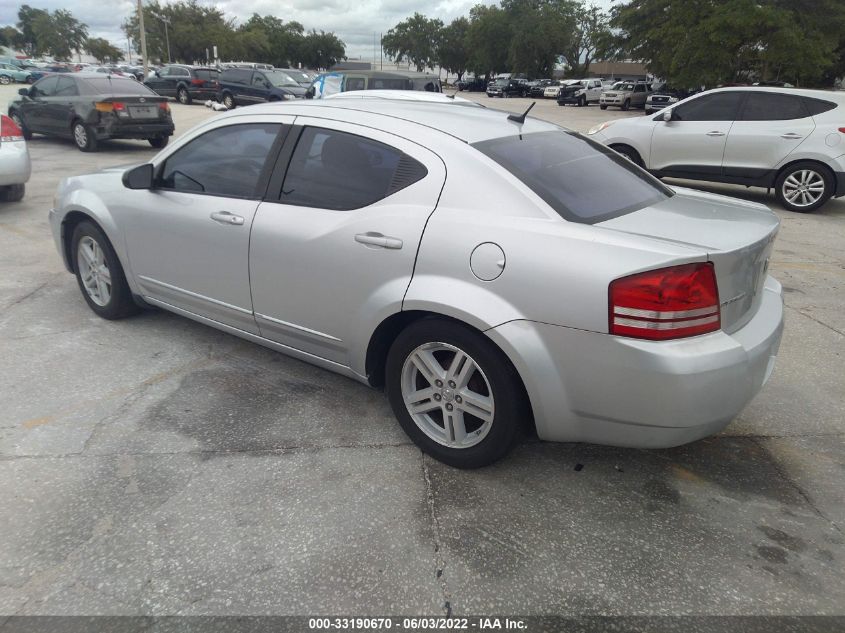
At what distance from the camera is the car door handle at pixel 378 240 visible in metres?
2.82

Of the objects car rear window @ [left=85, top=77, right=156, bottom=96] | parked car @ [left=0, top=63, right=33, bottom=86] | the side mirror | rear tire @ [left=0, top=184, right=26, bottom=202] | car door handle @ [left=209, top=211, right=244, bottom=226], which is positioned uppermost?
the side mirror

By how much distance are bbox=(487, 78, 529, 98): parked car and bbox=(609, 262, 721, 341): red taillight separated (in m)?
54.6

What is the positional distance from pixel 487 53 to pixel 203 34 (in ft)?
115

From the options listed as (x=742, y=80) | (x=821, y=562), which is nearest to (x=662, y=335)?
(x=821, y=562)

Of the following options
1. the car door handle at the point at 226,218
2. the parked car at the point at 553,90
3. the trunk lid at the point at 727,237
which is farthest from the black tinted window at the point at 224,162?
the parked car at the point at 553,90

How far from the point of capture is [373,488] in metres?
2.78

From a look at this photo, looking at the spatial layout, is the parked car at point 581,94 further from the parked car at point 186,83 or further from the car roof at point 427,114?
the car roof at point 427,114

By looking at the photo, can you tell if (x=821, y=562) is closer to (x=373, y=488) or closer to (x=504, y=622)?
(x=504, y=622)

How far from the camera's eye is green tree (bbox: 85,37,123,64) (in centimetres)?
10544

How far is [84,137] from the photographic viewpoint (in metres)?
12.4

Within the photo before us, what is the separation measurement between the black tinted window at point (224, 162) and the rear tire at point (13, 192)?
579 cm

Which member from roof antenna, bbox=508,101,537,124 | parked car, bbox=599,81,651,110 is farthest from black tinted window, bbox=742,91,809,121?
parked car, bbox=599,81,651,110

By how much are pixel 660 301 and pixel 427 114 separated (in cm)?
157

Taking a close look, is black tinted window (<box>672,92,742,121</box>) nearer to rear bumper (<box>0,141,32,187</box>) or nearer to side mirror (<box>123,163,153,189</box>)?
side mirror (<box>123,163,153,189</box>)
